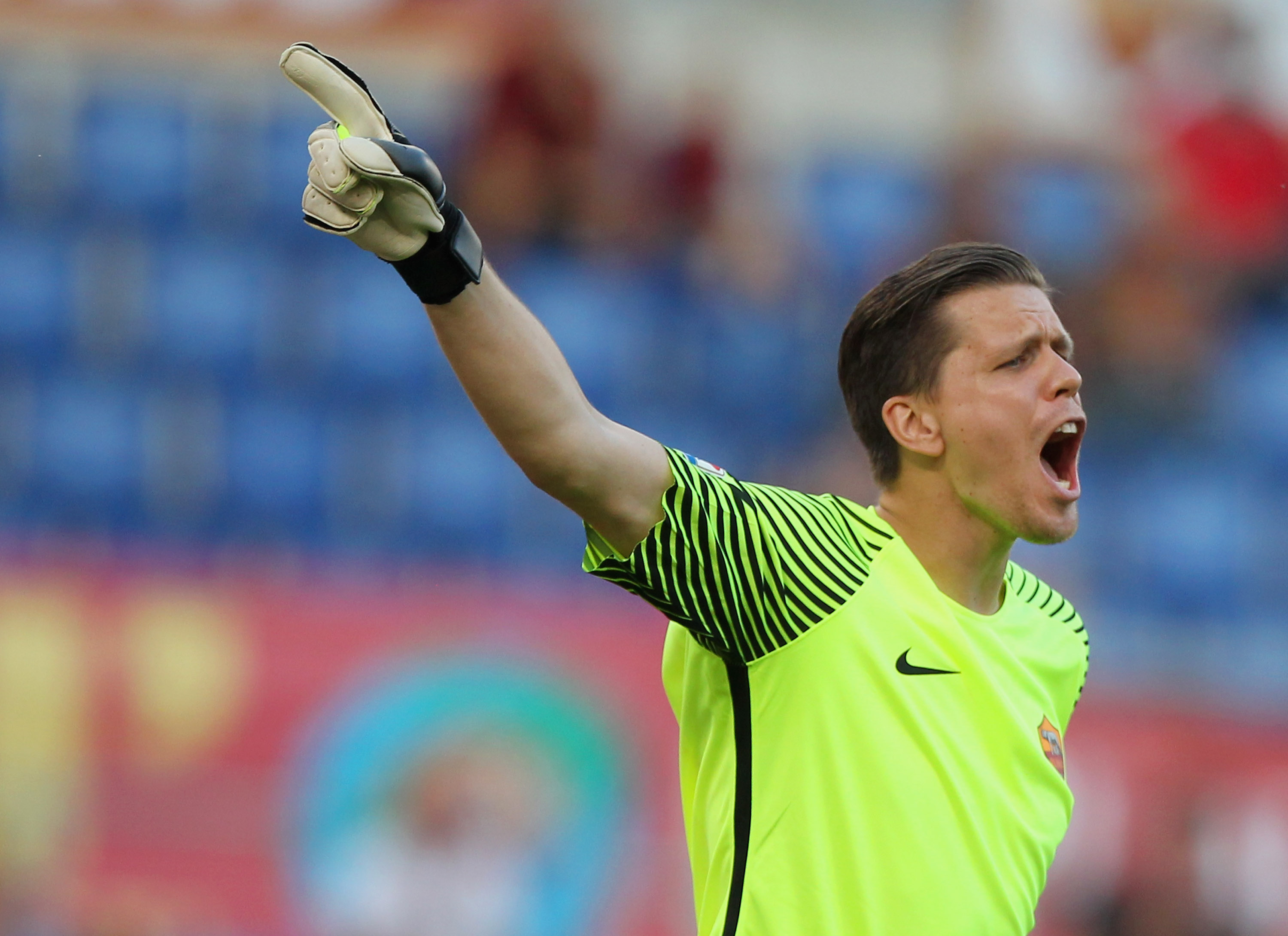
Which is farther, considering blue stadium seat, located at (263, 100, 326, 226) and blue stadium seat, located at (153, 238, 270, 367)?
blue stadium seat, located at (263, 100, 326, 226)

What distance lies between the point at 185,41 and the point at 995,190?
553 cm

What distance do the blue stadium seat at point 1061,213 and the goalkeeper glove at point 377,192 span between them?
25.9 feet

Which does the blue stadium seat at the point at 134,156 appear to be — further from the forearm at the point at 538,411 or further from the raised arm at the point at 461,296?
the forearm at the point at 538,411

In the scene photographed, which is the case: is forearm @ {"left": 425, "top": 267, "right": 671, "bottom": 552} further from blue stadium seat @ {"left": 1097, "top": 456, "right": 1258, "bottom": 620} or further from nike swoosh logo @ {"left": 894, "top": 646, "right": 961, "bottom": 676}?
blue stadium seat @ {"left": 1097, "top": 456, "right": 1258, "bottom": 620}

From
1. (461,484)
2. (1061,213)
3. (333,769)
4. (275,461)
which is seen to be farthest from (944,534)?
(1061,213)

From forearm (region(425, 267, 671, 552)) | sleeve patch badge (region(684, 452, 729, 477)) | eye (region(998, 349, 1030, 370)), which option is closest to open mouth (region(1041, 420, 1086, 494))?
eye (region(998, 349, 1030, 370))

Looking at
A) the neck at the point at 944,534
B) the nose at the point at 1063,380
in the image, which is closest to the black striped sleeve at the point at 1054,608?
the neck at the point at 944,534

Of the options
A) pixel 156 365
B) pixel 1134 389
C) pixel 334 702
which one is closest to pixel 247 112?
pixel 156 365

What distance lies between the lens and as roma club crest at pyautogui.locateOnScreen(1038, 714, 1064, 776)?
121 inches

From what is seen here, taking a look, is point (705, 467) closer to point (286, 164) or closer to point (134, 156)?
point (286, 164)

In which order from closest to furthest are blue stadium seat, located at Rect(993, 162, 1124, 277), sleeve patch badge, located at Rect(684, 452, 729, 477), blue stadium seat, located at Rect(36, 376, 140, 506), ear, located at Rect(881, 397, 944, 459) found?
1. sleeve patch badge, located at Rect(684, 452, 729, 477)
2. ear, located at Rect(881, 397, 944, 459)
3. blue stadium seat, located at Rect(36, 376, 140, 506)
4. blue stadium seat, located at Rect(993, 162, 1124, 277)

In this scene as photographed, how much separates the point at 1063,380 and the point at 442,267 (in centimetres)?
124

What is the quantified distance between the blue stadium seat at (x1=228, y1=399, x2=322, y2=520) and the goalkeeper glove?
223 inches

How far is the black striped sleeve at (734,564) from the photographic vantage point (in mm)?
2631
